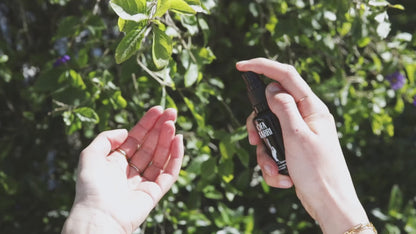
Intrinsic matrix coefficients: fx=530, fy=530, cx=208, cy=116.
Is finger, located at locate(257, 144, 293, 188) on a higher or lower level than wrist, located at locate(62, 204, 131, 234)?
higher

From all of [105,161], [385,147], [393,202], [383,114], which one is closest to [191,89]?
[105,161]

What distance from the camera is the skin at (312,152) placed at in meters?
1.30

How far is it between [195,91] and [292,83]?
0.47 metres

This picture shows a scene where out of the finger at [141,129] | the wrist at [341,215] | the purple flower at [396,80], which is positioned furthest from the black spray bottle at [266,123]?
the purple flower at [396,80]

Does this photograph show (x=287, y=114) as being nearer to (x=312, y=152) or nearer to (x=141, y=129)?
(x=312, y=152)

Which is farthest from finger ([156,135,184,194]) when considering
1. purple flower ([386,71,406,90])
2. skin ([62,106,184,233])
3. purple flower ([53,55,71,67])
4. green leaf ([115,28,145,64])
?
purple flower ([386,71,406,90])

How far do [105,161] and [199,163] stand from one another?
470 millimetres

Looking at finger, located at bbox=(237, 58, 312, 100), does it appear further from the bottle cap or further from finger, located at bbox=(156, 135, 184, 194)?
finger, located at bbox=(156, 135, 184, 194)

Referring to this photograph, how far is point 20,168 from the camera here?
2.22 metres

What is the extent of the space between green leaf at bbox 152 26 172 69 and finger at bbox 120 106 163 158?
33 centimetres

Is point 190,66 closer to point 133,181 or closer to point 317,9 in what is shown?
point 133,181

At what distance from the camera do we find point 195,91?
5.72 feet

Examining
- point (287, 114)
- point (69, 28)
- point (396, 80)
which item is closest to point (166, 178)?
point (287, 114)

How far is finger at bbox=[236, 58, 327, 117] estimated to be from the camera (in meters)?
1.35
